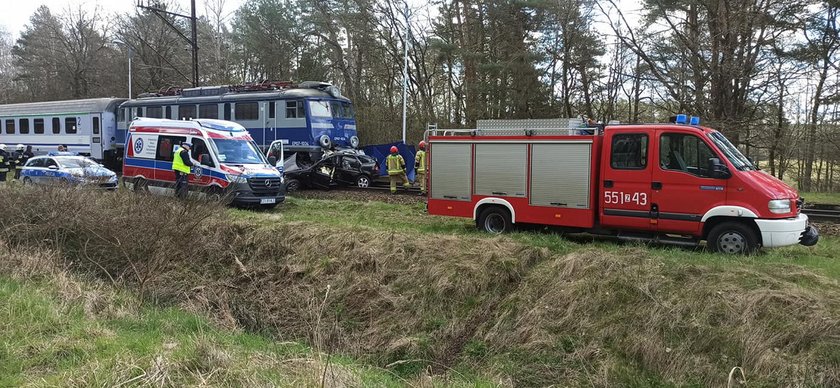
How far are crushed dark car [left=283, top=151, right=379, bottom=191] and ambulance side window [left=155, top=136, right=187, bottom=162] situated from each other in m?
4.00

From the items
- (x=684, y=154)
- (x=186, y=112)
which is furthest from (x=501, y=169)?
(x=186, y=112)

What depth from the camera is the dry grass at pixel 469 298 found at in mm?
6336

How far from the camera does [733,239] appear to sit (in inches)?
325

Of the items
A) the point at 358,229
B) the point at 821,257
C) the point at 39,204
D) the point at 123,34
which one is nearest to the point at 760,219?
the point at 821,257

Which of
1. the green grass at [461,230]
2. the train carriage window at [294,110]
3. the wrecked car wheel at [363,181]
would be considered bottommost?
the green grass at [461,230]

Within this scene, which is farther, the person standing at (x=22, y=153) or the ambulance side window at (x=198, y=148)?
the person standing at (x=22, y=153)

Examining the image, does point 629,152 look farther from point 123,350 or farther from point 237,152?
point 237,152

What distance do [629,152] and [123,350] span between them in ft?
24.3

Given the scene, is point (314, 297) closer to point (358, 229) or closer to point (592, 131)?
point (358, 229)

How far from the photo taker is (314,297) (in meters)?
9.45

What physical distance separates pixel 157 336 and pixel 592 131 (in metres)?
7.11

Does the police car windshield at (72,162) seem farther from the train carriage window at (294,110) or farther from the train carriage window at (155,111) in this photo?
the train carriage window at (294,110)

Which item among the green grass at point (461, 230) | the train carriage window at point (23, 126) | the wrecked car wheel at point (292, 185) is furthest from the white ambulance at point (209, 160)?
the train carriage window at point (23, 126)

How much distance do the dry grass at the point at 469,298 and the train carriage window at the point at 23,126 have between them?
21.8 meters
